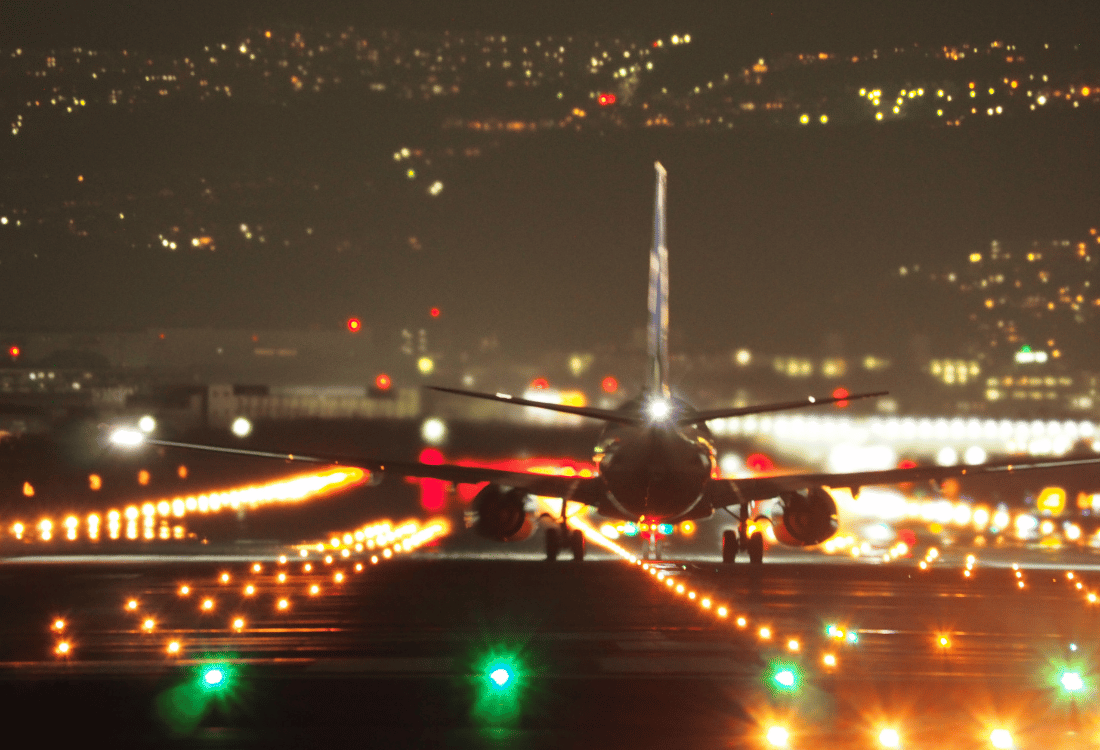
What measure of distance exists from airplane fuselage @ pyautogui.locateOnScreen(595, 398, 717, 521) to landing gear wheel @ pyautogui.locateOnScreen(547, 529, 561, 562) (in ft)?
9.24

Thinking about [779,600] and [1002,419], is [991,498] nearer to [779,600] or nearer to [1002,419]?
[1002,419]

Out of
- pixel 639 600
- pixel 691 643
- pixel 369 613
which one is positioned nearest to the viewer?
pixel 691 643

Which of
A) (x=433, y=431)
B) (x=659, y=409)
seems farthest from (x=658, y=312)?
(x=433, y=431)

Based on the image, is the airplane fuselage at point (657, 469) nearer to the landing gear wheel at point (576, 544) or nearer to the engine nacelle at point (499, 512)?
the landing gear wheel at point (576, 544)

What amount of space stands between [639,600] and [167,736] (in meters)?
13.8

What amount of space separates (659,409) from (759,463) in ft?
78.0

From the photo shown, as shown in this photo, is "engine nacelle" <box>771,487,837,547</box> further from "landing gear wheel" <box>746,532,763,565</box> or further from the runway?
the runway

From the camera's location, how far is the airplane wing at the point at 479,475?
34750mm

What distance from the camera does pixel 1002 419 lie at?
235ft

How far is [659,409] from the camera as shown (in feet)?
110

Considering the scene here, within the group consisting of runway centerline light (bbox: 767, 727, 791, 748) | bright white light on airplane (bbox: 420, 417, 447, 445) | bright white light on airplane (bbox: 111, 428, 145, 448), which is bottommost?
runway centerline light (bbox: 767, 727, 791, 748)

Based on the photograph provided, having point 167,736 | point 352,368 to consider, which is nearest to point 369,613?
point 167,736

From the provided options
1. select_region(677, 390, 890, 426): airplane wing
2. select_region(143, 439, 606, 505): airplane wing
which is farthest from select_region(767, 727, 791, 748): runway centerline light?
select_region(143, 439, 606, 505): airplane wing

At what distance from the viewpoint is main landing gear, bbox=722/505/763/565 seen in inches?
1363
